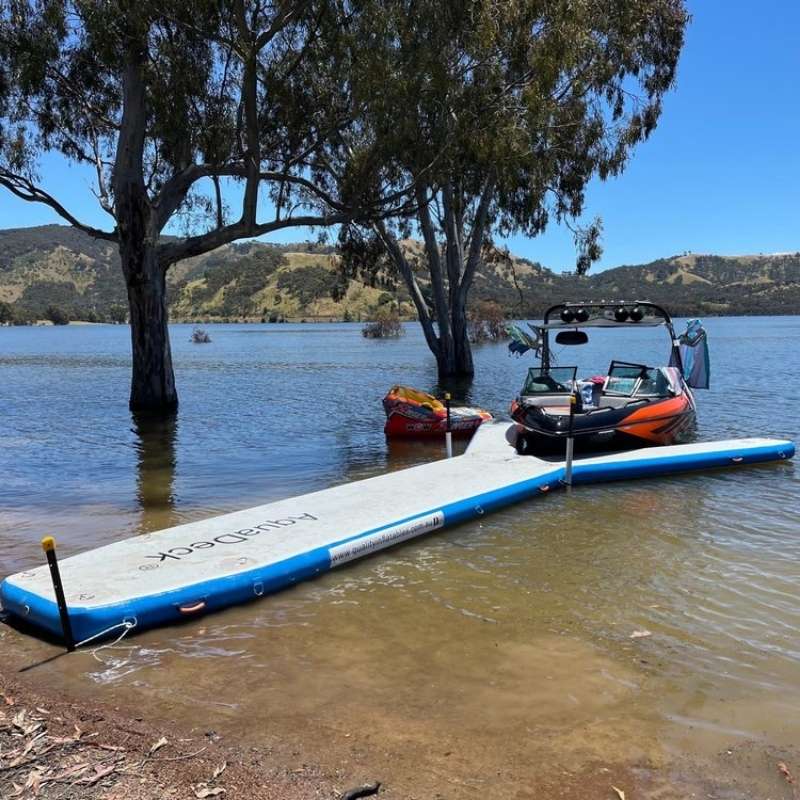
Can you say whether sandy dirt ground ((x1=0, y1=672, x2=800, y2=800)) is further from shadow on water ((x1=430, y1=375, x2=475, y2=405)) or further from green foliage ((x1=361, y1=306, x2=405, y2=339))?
green foliage ((x1=361, y1=306, x2=405, y2=339))

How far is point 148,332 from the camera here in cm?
1938

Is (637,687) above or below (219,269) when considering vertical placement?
below

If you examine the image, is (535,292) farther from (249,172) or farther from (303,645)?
(303,645)

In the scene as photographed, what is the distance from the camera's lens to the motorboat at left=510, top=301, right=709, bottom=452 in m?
12.0

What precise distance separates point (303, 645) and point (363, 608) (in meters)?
0.83

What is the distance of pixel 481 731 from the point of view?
434 centimetres

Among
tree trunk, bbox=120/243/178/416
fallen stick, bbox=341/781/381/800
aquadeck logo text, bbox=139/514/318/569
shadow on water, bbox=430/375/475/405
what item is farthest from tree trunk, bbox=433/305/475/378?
fallen stick, bbox=341/781/381/800

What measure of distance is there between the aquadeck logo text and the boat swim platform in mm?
10

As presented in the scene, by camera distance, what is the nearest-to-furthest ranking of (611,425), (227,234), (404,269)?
(611,425) → (227,234) → (404,269)

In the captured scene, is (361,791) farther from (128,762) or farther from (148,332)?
(148,332)

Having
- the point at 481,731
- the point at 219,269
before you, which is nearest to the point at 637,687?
the point at 481,731

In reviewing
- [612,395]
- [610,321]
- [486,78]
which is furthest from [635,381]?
[486,78]

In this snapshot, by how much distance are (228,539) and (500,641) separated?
299 cm

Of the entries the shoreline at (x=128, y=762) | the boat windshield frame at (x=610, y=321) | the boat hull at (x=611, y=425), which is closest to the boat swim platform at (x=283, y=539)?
the boat hull at (x=611, y=425)
